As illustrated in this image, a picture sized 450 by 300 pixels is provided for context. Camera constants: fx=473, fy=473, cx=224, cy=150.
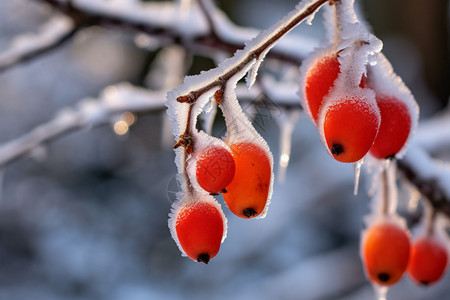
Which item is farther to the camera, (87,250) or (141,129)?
(141,129)

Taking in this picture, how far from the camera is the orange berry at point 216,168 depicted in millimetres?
525

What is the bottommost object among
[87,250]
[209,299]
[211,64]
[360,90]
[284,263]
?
[360,90]

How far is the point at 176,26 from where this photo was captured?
1.34 meters

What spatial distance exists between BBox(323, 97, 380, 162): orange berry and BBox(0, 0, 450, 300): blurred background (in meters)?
2.64

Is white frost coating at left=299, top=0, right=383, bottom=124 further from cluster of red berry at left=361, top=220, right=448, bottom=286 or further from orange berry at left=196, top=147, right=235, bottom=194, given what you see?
cluster of red berry at left=361, top=220, right=448, bottom=286

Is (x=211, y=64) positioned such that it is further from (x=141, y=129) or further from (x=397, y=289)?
(x=397, y=289)

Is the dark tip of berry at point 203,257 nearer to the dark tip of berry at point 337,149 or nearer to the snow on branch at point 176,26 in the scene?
the dark tip of berry at point 337,149

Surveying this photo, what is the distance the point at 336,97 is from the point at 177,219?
9.5 inches

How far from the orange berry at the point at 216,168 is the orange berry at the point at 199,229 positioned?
46mm

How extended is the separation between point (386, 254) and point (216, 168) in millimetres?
456

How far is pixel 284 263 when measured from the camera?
458 cm

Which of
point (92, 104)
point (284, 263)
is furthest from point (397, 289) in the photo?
point (92, 104)

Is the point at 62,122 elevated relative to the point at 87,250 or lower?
lower

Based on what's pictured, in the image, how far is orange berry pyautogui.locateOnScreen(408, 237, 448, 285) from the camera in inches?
37.0
